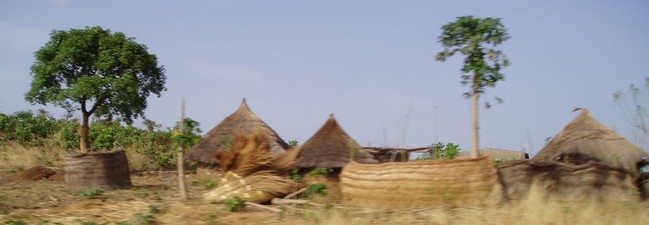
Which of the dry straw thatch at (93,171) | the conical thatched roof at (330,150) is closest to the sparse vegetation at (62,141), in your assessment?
the dry straw thatch at (93,171)

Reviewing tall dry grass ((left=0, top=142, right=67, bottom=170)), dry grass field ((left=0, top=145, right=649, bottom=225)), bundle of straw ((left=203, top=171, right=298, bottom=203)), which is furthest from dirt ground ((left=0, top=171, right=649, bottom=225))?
tall dry grass ((left=0, top=142, right=67, bottom=170))

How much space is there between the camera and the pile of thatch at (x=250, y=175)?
7.62m

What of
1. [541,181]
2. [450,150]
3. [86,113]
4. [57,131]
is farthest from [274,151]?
[57,131]

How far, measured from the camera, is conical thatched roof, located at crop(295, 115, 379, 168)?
9914 millimetres

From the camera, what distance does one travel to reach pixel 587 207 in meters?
7.11

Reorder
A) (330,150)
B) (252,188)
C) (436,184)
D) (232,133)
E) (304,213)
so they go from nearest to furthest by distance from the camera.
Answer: (304,213) < (436,184) < (252,188) < (330,150) < (232,133)

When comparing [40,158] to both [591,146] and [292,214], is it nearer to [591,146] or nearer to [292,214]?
[292,214]

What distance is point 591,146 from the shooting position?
33.3 feet

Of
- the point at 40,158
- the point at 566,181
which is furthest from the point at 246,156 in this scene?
the point at 40,158

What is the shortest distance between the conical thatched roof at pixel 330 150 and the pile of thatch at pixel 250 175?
5.32 feet

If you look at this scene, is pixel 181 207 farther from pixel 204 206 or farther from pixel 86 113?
pixel 86 113

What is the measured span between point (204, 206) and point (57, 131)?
12.5m

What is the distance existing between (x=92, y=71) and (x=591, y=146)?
1083cm

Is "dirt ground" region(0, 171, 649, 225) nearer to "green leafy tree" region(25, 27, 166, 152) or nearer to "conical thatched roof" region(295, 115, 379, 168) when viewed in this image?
"conical thatched roof" region(295, 115, 379, 168)
